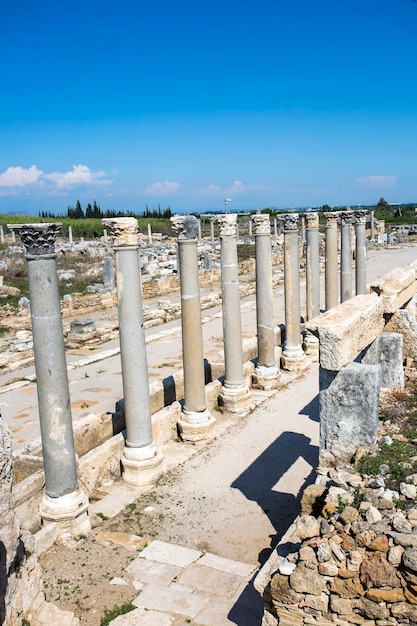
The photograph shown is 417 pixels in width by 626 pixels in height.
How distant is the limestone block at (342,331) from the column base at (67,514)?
3.11 metres

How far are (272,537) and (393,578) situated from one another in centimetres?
246

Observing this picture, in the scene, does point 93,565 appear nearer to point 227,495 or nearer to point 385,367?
point 227,495

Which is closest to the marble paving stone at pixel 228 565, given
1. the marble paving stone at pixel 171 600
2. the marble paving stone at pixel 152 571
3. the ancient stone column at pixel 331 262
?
the marble paving stone at pixel 152 571

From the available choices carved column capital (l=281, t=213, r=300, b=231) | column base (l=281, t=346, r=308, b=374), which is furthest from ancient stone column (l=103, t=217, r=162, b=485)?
carved column capital (l=281, t=213, r=300, b=231)

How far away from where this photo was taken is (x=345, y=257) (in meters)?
16.3

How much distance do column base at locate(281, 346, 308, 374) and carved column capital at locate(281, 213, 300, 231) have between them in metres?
2.62

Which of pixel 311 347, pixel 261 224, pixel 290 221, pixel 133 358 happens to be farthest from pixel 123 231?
pixel 311 347

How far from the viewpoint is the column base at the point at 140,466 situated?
301 inches

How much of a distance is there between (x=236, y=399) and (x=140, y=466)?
2.91 m

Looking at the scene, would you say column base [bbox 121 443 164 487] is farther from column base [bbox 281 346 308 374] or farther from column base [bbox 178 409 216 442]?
column base [bbox 281 346 308 374]

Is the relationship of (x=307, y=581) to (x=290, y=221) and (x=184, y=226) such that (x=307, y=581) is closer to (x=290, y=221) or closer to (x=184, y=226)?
(x=184, y=226)

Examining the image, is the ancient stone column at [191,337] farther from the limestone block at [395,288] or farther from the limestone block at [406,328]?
the limestone block at [406,328]

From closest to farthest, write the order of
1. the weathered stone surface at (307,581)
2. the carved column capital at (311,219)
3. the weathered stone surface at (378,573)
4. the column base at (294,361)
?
the weathered stone surface at (378,573)
the weathered stone surface at (307,581)
the column base at (294,361)
the carved column capital at (311,219)

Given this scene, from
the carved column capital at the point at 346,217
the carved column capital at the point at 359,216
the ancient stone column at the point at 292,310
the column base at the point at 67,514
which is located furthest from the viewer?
the carved column capital at the point at 359,216
